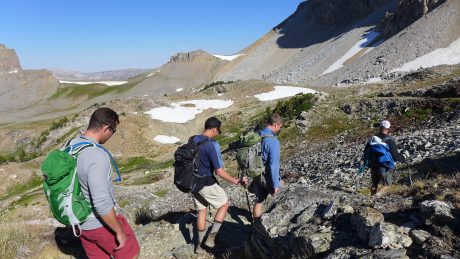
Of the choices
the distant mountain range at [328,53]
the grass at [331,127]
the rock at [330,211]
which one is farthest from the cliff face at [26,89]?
the rock at [330,211]

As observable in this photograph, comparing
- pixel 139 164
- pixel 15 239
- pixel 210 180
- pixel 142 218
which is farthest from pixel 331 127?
pixel 15 239

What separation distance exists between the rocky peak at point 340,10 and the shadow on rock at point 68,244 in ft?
402

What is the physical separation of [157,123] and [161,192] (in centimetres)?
2618

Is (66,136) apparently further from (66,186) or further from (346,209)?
(66,186)

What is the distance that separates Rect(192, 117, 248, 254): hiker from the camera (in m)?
8.62

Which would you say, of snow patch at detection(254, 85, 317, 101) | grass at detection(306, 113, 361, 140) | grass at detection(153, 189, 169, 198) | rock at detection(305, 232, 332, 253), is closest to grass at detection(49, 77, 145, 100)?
snow patch at detection(254, 85, 317, 101)

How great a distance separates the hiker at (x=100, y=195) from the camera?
5.40 m

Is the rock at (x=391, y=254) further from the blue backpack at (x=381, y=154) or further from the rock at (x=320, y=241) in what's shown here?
the blue backpack at (x=381, y=154)

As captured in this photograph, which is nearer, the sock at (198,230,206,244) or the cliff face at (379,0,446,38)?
the sock at (198,230,206,244)

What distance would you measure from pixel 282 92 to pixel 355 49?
118 ft

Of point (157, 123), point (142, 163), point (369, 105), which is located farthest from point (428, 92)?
point (157, 123)

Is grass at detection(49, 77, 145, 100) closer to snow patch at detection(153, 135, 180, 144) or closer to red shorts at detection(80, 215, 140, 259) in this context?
snow patch at detection(153, 135, 180, 144)

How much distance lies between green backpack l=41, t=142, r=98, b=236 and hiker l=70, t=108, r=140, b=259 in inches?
3.3

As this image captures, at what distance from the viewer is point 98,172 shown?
212 inches
